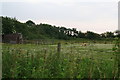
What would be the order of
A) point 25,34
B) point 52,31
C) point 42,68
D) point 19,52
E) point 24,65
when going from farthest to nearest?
point 25,34
point 52,31
point 19,52
point 24,65
point 42,68

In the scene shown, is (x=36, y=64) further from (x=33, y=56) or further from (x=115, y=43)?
(x=115, y=43)

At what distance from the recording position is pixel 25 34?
6769 cm

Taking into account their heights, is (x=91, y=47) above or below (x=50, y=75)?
above

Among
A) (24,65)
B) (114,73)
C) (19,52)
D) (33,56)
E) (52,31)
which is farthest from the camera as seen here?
(52,31)

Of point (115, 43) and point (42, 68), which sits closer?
point (115, 43)

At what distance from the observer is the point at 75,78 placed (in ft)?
17.5

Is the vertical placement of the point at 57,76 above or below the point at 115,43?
below

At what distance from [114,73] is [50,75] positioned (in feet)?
4.19

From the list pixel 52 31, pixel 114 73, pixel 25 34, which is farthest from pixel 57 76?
pixel 25 34

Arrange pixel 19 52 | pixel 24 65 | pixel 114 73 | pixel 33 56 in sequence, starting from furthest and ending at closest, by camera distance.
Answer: pixel 19 52
pixel 33 56
pixel 24 65
pixel 114 73

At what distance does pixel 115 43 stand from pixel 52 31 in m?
58.6

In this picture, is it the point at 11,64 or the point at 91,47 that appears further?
the point at 91,47

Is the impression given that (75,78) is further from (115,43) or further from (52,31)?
(52,31)

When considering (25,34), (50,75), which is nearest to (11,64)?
(50,75)
